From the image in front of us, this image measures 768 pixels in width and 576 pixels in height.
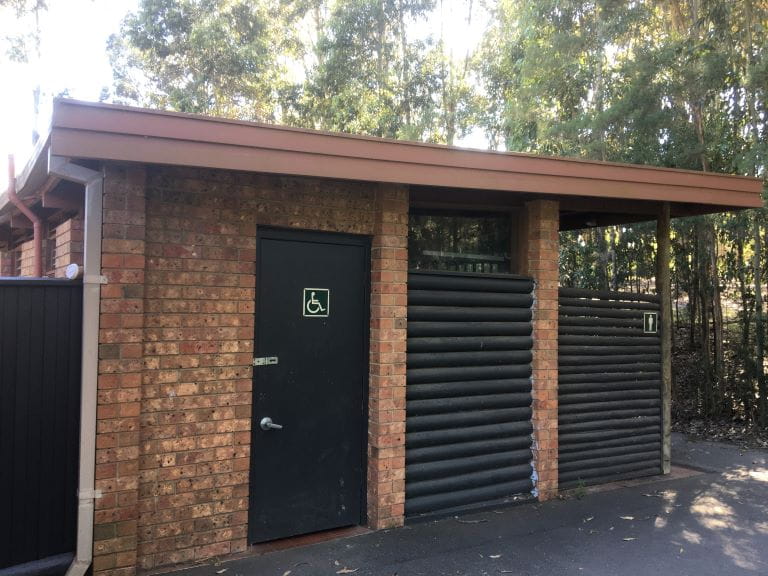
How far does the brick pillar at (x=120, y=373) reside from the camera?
146 inches

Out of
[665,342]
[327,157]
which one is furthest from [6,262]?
[665,342]

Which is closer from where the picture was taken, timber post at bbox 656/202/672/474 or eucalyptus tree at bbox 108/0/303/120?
timber post at bbox 656/202/672/474

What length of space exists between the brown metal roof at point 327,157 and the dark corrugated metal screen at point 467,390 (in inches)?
38.3

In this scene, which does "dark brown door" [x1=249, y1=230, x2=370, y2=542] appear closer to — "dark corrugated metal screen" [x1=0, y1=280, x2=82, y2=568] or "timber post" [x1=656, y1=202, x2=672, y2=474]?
"dark corrugated metal screen" [x1=0, y1=280, x2=82, y2=568]

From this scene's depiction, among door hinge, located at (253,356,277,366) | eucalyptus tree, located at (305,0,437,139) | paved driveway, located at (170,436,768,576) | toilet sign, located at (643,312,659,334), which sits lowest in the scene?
paved driveway, located at (170,436,768,576)

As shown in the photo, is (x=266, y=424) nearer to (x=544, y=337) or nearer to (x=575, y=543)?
(x=575, y=543)

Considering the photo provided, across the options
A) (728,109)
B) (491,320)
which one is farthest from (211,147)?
(728,109)

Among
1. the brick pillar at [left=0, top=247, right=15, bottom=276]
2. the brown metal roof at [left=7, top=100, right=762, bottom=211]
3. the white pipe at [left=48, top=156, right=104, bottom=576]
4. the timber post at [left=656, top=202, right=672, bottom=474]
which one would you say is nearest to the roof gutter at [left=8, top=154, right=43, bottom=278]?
the white pipe at [left=48, top=156, right=104, bottom=576]

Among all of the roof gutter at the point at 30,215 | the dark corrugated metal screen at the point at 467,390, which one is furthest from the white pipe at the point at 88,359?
the dark corrugated metal screen at the point at 467,390

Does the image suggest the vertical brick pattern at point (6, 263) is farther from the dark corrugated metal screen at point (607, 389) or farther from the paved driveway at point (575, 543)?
the dark corrugated metal screen at point (607, 389)

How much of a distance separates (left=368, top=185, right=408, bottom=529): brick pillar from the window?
0.45m

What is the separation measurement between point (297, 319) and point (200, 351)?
2.51 ft

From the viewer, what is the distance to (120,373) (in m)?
3.78

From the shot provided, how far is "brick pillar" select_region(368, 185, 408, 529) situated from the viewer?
15.5 ft
